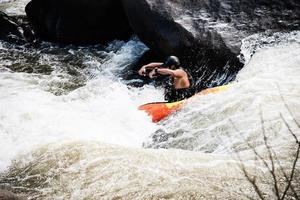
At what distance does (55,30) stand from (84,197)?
7861mm

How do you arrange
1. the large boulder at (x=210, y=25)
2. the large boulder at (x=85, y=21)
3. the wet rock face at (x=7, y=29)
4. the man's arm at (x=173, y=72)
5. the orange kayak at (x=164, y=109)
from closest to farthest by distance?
the orange kayak at (x=164, y=109)
the man's arm at (x=173, y=72)
the large boulder at (x=210, y=25)
the large boulder at (x=85, y=21)
the wet rock face at (x=7, y=29)

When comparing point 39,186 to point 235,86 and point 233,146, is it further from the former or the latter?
point 235,86

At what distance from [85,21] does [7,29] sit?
2.71 meters

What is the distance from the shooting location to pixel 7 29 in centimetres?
1146

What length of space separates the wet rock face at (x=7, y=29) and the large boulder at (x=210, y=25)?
4829mm

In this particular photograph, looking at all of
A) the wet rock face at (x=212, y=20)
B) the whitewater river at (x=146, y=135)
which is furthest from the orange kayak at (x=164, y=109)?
the wet rock face at (x=212, y=20)

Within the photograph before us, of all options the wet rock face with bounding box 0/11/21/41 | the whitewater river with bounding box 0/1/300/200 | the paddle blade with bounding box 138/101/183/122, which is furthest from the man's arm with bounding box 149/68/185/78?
the wet rock face with bounding box 0/11/21/41

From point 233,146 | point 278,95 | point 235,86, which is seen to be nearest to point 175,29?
point 235,86

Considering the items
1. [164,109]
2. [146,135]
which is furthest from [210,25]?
[146,135]

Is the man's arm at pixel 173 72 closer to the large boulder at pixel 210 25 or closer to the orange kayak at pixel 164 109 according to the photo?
the orange kayak at pixel 164 109

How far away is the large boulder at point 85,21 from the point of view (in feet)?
33.9

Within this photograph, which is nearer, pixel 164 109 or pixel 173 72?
A: pixel 164 109

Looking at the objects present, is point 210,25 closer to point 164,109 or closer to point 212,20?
point 212,20

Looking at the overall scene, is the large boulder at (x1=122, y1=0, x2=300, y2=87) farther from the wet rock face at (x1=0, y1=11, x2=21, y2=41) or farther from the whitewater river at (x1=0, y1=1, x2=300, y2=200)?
the wet rock face at (x1=0, y1=11, x2=21, y2=41)
